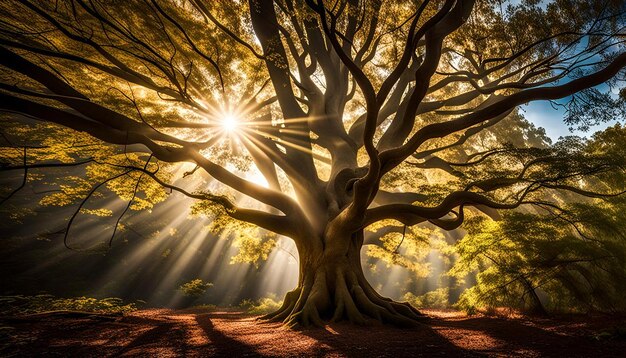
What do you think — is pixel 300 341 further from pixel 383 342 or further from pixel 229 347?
pixel 383 342

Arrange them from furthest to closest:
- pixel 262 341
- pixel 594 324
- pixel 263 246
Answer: pixel 263 246 → pixel 594 324 → pixel 262 341

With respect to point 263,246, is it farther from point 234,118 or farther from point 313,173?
point 234,118

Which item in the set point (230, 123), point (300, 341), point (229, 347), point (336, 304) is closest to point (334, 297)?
point (336, 304)

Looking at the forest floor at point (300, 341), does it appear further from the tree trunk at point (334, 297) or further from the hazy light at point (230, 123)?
the hazy light at point (230, 123)

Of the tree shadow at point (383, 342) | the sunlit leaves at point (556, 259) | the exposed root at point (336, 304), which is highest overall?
the sunlit leaves at point (556, 259)

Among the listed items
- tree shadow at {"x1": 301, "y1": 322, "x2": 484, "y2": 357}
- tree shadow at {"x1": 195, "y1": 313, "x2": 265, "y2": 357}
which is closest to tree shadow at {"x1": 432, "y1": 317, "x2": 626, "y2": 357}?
tree shadow at {"x1": 301, "y1": 322, "x2": 484, "y2": 357}

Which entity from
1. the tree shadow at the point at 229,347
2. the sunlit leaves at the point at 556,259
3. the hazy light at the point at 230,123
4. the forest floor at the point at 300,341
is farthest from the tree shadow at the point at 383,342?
the hazy light at the point at 230,123

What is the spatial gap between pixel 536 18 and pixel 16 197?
1056 inches

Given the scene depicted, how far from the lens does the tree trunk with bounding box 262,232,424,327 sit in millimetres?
5461

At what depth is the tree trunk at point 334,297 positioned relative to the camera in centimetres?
546

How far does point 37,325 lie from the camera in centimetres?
451

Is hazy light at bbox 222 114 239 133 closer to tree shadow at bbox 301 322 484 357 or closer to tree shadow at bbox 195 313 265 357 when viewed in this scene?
tree shadow at bbox 195 313 265 357

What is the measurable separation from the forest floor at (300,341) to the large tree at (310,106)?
1232 millimetres

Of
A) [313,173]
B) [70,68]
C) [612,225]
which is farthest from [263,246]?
[612,225]
